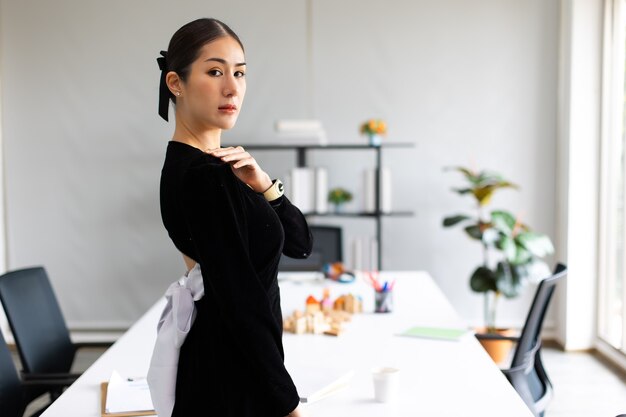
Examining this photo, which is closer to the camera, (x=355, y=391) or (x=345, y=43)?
(x=355, y=391)

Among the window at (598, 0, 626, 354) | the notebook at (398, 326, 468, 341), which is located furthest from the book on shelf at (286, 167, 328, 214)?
the notebook at (398, 326, 468, 341)

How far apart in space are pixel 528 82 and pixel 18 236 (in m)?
3.88

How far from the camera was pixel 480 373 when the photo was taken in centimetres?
210

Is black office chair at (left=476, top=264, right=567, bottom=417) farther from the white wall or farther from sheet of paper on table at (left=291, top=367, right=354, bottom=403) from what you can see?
the white wall

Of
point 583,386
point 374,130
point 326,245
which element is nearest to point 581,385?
point 583,386

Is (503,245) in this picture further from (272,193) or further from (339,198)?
(272,193)

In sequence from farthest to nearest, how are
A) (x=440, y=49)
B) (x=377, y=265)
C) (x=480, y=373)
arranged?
(x=440, y=49) < (x=377, y=265) < (x=480, y=373)

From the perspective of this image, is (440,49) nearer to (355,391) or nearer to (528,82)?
(528,82)

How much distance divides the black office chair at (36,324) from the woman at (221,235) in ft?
4.80

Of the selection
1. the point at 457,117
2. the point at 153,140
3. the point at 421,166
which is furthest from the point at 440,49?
the point at 153,140

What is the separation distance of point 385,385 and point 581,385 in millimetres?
2885

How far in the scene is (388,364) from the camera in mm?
2242

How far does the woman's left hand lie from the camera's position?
4.31 feet

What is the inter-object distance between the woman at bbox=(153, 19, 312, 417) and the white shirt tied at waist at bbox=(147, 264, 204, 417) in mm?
15
